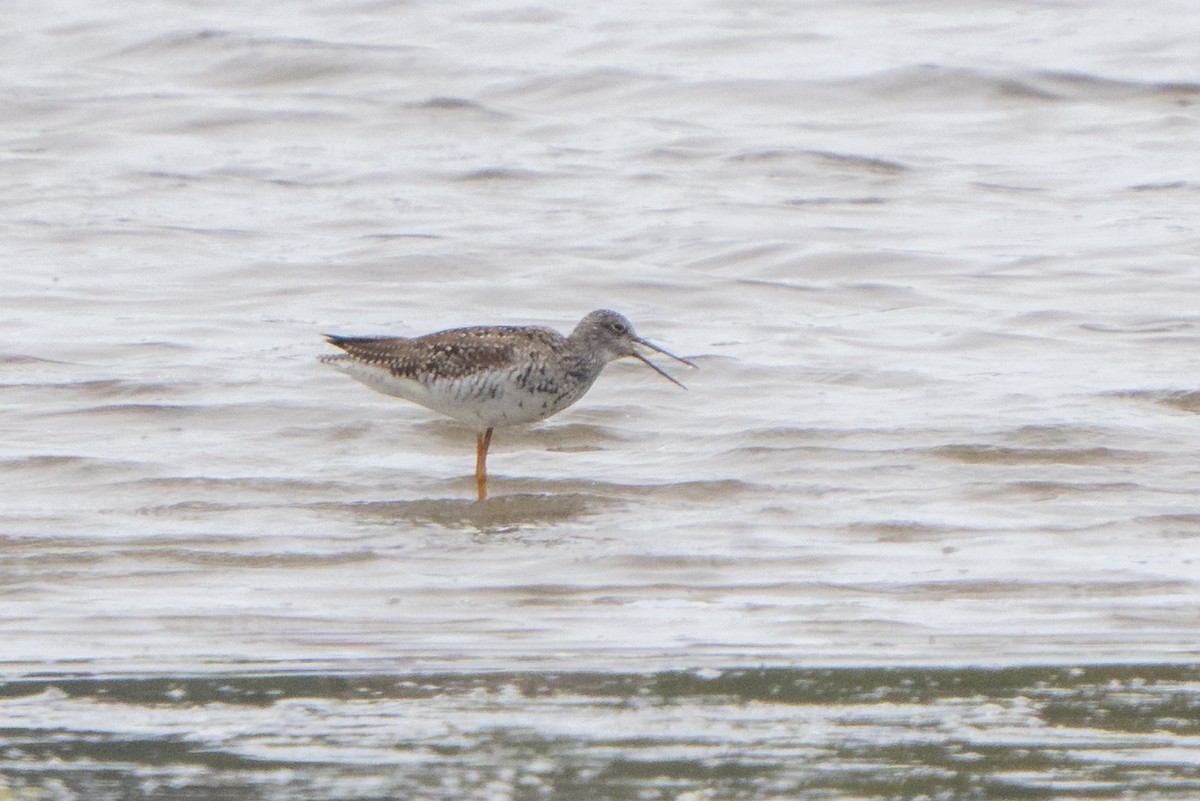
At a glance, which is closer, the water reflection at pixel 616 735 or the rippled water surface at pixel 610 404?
the water reflection at pixel 616 735

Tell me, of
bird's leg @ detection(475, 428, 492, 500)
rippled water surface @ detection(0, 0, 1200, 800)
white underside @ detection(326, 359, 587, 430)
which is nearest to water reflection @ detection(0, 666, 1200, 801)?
rippled water surface @ detection(0, 0, 1200, 800)

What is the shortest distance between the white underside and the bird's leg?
0.19ft

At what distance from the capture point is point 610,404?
11.5 metres

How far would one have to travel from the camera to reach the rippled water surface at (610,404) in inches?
230

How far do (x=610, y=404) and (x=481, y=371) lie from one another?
74.4 inches

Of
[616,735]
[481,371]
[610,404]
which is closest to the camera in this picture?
[616,735]

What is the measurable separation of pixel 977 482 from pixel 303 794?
4966 millimetres

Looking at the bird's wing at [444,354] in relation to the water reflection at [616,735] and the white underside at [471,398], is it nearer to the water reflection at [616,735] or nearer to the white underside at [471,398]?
the white underside at [471,398]

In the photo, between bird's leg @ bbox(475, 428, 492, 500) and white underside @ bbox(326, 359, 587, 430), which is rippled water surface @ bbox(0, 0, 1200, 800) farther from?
white underside @ bbox(326, 359, 587, 430)

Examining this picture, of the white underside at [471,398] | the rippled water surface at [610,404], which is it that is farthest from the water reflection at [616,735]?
the white underside at [471,398]

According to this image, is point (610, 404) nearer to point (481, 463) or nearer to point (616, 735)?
point (481, 463)

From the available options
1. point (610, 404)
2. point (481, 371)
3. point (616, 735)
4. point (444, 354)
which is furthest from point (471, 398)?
point (616, 735)

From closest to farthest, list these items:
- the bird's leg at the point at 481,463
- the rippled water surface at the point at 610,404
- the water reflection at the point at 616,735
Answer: the water reflection at the point at 616,735, the rippled water surface at the point at 610,404, the bird's leg at the point at 481,463

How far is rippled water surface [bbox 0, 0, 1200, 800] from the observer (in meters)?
5.84
